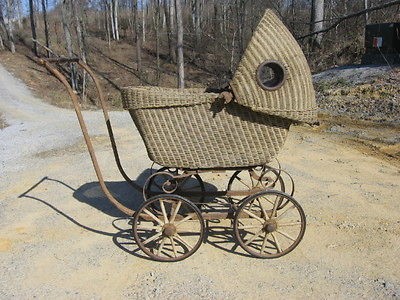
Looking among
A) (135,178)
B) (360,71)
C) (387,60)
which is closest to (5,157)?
(135,178)

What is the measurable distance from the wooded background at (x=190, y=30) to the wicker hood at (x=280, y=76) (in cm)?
1164

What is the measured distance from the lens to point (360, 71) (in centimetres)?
1200

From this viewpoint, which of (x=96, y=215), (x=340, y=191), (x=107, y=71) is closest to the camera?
(x=96, y=215)

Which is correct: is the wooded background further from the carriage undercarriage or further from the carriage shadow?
the carriage undercarriage

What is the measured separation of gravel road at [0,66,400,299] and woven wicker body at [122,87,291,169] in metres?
0.94

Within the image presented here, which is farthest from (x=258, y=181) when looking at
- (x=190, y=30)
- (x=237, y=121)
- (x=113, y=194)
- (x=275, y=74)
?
(x=190, y=30)

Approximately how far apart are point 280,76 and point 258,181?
1367mm

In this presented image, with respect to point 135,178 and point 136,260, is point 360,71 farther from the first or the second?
point 136,260

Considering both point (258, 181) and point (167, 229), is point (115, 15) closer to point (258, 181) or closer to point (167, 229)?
point (258, 181)

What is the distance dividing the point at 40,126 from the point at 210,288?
7.97m

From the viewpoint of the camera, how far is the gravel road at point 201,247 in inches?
141

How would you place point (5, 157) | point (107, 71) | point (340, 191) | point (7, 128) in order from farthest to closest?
point (107, 71) < point (7, 128) < point (5, 157) < point (340, 191)

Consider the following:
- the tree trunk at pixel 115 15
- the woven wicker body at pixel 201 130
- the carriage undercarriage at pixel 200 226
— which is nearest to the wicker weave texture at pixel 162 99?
the woven wicker body at pixel 201 130

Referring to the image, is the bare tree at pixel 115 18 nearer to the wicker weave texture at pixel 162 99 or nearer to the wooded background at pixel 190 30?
the wooded background at pixel 190 30
